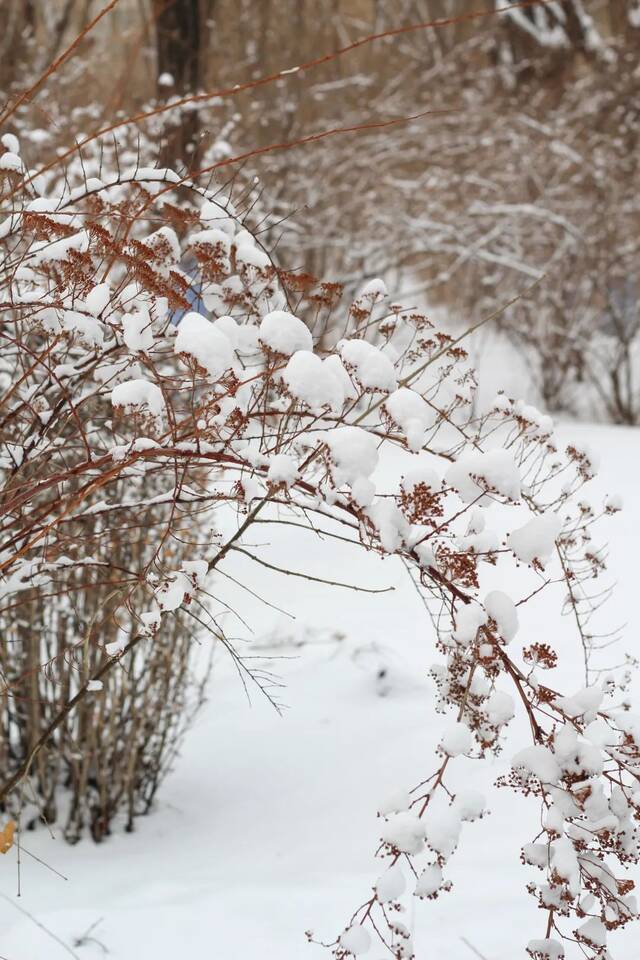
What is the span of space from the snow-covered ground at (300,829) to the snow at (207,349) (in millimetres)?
1567

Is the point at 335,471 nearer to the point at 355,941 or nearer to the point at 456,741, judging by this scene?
the point at 456,741

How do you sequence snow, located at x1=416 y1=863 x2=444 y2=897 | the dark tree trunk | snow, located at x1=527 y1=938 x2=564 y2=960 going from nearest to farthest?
snow, located at x1=416 y1=863 x2=444 y2=897 → snow, located at x1=527 y1=938 x2=564 y2=960 → the dark tree trunk

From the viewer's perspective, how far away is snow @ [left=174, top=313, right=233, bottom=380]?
1.27m

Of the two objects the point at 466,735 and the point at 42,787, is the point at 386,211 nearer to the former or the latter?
the point at 42,787

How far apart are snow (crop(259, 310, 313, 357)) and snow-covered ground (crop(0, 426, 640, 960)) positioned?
151 cm

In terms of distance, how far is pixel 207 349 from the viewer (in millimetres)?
1275

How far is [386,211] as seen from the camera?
8.34m

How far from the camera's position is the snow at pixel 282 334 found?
139cm

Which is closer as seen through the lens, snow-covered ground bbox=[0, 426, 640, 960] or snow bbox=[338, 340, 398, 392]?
snow bbox=[338, 340, 398, 392]

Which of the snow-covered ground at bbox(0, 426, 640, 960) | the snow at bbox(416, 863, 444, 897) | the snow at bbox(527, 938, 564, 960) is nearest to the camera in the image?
the snow at bbox(416, 863, 444, 897)

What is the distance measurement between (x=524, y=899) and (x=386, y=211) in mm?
6829

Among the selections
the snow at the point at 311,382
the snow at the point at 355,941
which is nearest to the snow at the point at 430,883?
the snow at the point at 355,941

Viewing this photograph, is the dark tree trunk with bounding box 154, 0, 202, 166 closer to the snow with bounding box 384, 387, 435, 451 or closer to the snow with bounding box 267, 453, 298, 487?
the snow with bounding box 384, 387, 435, 451

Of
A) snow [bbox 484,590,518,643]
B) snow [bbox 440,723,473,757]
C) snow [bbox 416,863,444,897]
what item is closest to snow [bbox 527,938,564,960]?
snow [bbox 416,863,444,897]
